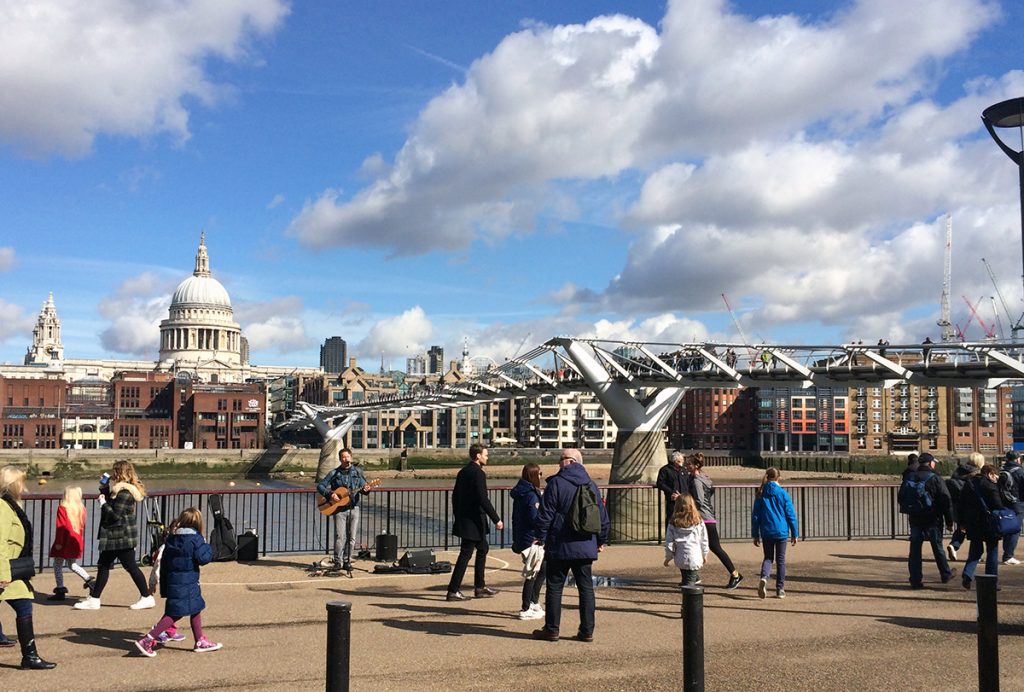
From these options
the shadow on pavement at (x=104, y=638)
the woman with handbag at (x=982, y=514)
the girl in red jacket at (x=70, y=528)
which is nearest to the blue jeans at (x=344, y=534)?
the girl in red jacket at (x=70, y=528)

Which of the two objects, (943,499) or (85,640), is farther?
(943,499)

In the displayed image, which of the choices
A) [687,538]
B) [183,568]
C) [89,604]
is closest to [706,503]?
[687,538]

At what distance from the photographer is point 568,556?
8805mm

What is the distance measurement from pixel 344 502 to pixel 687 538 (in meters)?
4.91

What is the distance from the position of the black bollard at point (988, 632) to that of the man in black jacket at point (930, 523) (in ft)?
20.3

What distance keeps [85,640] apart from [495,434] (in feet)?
420

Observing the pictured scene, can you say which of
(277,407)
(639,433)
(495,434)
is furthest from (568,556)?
(277,407)

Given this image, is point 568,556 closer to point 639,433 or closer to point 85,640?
point 85,640

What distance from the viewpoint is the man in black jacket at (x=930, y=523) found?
1205cm

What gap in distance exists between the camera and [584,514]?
880cm

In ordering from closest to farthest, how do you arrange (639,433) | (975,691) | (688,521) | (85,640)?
(975,691)
(85,640)
(688,521)
(639,433)

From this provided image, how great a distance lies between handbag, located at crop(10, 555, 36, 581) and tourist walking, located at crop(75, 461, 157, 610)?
93.5 inches

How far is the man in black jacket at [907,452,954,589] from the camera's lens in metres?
12.1

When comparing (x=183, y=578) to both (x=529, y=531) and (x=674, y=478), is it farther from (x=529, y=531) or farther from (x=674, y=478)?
(x=674, y=478)
